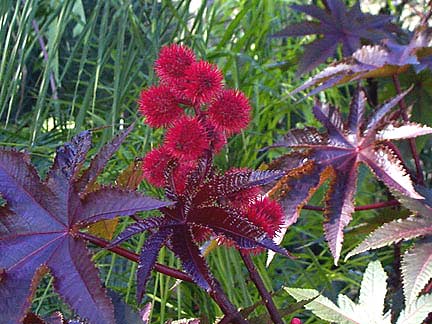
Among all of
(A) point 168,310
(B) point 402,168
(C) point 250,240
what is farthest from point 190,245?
(A) point 168,310

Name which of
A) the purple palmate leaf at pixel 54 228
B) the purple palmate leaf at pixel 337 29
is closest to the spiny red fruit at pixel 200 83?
the purple palmate leaf at pixel 54 228

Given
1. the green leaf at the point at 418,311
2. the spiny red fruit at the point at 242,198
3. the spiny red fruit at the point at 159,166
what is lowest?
the green leaf at the point at 418,311

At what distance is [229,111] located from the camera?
67 cm

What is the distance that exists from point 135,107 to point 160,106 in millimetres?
878

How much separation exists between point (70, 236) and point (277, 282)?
0.97 metres

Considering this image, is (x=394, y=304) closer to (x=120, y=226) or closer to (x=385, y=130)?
(x=385, y=130)

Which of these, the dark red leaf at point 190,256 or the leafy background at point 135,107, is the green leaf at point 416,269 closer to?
the leafy background at point 135,107

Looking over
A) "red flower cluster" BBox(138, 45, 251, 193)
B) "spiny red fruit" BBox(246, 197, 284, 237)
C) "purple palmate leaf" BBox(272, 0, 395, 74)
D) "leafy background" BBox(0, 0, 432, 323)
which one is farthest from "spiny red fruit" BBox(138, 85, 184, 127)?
"purple palmate leaf" BBox(272, 0, 395, 74)

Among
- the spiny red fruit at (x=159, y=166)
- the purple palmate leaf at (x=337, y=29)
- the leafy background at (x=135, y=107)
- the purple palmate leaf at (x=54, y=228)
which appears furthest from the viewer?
the purple palmate leaf at (x=337, y=29)

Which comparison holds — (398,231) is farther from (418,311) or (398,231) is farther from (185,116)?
(185,116)

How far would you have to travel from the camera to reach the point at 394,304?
0.95m

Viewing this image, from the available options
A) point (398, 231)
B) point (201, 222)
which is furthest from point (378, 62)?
point (201, 222)

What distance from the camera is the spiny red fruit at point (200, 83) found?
65cm

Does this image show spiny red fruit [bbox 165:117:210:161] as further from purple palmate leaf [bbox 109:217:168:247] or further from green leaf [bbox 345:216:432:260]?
green leaf [bbox 345:216:432:260]
